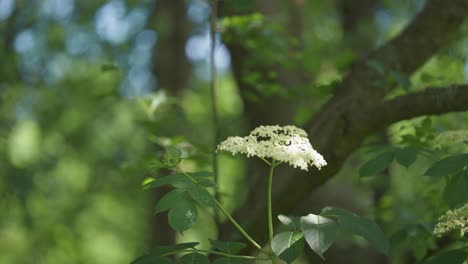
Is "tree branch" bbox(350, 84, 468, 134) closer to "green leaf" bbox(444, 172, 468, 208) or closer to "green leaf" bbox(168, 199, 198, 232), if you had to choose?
"green leaf" bbox(444, 172, 468, 208)

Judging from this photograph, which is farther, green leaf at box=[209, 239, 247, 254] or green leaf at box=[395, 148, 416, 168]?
green leaf at box=[395, 148, 416, 168]

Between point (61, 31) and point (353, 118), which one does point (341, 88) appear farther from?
point (61, 31)

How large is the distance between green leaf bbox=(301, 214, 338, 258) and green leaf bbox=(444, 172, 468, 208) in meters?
0.60

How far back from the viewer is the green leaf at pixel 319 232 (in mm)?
1543

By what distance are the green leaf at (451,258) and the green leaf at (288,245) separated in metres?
0.58

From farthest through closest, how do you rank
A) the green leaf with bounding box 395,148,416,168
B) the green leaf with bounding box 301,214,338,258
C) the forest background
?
the forest background < the green leaf with bounding box 395,148,416,168 < the green leaf with bounding box 301,214,338,258

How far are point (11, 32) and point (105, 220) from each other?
17.9 feet

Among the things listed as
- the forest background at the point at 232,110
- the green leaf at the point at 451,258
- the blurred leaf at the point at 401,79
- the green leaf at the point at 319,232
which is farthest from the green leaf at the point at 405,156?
the green leaf at the point at 319,232

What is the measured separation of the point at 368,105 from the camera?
311 centimetres

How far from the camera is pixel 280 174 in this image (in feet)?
10.2

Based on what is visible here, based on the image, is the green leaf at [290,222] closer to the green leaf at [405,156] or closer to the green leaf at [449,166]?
the green leaf at [449,166]

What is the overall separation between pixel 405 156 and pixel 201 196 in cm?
104

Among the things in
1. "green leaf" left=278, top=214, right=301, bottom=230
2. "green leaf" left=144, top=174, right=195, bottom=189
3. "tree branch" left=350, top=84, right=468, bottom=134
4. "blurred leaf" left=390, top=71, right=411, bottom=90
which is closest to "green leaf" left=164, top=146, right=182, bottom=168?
"green leaf" left=144, top=174, right=195, bottom=189

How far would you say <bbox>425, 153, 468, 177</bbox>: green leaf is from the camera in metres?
1.89
